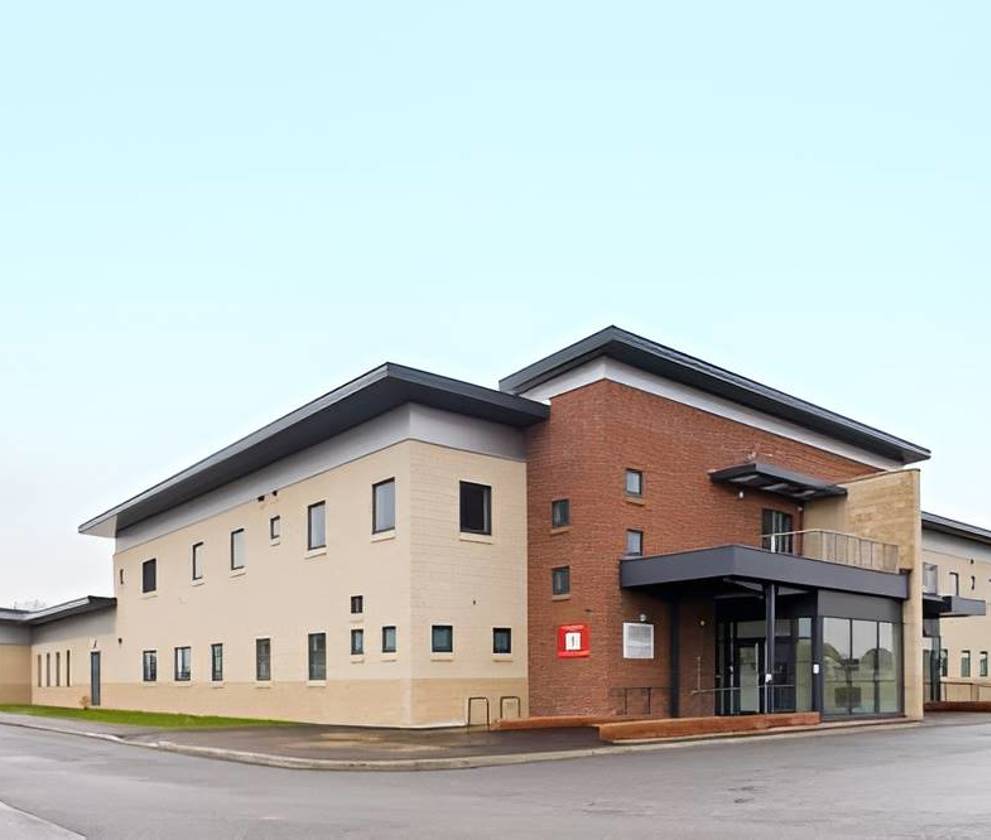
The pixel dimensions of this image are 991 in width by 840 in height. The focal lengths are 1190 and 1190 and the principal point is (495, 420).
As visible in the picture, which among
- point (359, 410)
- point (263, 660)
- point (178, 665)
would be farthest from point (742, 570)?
point (178, 665)

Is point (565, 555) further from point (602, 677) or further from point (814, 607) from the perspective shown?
point (814, 607)

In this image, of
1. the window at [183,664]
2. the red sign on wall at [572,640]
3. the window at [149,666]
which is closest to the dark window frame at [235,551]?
the window at [183,664]

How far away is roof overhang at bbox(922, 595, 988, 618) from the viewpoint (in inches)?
1429

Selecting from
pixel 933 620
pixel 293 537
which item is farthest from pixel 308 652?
pixel 933 620

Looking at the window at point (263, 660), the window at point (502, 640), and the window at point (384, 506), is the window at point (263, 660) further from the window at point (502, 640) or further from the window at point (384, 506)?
the window at point (502, 640)

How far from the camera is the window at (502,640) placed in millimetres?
28625

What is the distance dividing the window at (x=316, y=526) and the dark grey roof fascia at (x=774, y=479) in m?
10.2

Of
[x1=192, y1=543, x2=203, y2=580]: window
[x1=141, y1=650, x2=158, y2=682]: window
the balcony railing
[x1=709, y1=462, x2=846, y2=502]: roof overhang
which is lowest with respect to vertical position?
[x1=141, y1=650, x2=158, y2=682]: window

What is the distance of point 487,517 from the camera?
2894 centimetres

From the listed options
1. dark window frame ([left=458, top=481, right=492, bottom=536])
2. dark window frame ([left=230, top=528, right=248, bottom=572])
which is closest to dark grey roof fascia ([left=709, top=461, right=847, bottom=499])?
dark window frame ([left=458, top=481, right=492, bottom=536])

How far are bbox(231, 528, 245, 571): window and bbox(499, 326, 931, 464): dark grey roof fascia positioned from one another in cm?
1050

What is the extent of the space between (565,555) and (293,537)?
8483 mm

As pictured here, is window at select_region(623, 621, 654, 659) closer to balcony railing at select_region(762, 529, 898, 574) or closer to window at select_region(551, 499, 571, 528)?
window at select_region(551, 499, 571, 528)

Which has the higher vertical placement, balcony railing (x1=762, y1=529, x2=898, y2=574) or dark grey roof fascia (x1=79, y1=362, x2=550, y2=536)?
dark grey roof fascia (x1=79, y1=362, x2=550, y2=536)
